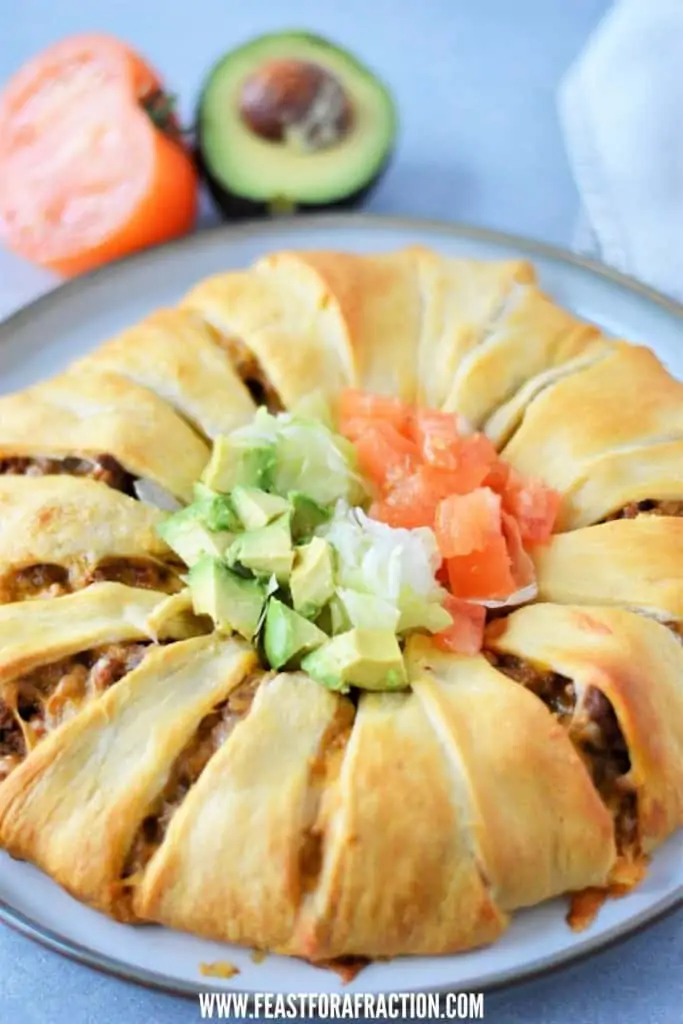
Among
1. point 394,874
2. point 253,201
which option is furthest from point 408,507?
point 253,201

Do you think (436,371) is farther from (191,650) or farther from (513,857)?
(513,857)

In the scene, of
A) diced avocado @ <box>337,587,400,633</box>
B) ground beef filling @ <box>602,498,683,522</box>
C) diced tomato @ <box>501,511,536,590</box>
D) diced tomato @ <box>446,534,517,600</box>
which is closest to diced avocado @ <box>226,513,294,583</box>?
diced avocado @ <box>337,587,400,633</box>

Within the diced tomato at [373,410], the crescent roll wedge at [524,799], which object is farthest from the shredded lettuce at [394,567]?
the diced tomato at [373,410]

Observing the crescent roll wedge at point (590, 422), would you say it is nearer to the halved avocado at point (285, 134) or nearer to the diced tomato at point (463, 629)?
the diced tomato at point (463, 629)

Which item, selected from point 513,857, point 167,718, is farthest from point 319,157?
point 513,857

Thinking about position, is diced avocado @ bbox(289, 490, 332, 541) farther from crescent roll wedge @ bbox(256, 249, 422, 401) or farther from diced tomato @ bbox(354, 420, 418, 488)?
crescent roll wedge @ bbox(256, 249, 422, 401)

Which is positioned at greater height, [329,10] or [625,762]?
[329,10]

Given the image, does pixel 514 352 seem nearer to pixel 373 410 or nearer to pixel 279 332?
pixel 373 410
